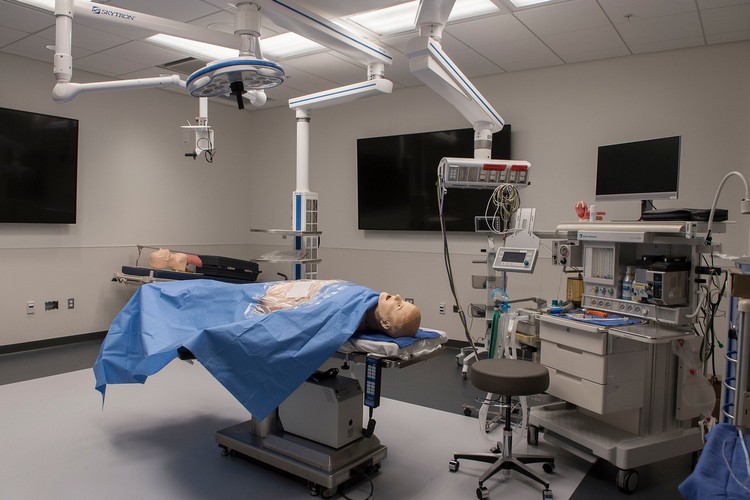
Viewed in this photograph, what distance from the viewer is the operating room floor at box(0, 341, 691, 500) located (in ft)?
8.36

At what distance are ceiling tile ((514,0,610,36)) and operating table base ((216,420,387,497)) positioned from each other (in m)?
2.88

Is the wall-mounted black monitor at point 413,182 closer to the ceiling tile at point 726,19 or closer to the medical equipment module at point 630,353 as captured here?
the ceiling tile at point 726,19

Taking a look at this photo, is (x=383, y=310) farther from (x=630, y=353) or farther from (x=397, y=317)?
(x=630, y=353)

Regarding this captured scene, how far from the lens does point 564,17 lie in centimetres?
358

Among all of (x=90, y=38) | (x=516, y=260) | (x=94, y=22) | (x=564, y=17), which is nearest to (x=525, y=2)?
(x=564, y=17)

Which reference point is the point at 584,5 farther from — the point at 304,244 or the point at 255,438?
the point at 255,438

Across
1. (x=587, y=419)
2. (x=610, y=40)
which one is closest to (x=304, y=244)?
(x=587, y=419)

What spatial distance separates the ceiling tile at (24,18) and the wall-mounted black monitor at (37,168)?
91 centimetres

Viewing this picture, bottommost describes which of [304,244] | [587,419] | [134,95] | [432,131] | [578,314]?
[587,419]

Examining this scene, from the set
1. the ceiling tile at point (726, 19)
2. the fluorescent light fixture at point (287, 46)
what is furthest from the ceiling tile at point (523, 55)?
the fluorescent light fixture at point (287, 46)

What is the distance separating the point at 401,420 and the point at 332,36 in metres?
2.37

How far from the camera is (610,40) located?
3.97 metres

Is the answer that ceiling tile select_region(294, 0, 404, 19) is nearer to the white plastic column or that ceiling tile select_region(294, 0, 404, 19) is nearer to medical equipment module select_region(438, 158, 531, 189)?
the white plastic column

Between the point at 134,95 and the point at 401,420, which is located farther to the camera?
the point at 134,95
